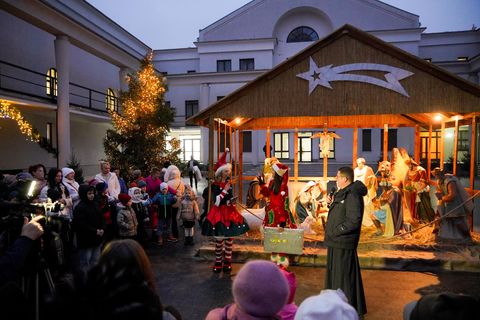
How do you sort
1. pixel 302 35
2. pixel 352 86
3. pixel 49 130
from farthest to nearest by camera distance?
pixel 302 35
pixel 49 130
pixel 352 86

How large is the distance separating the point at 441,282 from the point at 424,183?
3.43 meters

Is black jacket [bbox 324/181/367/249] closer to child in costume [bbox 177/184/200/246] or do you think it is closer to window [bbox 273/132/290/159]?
child in costume [bbox 177/184/200/246]

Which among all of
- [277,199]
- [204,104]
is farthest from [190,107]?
[277,199]

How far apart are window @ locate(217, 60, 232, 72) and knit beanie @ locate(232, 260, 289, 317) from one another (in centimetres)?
3462

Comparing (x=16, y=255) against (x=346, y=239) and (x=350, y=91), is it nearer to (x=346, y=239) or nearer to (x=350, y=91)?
(x=346, y=239)

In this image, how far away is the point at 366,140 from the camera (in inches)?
1244

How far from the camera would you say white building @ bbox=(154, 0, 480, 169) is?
105 feet

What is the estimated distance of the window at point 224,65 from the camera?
116ft

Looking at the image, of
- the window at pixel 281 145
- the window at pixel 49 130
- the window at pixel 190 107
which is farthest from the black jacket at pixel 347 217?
the window at pixel 190 107

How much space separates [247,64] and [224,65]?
7.91 ft

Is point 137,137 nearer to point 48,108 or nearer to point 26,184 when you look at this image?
point 48,108

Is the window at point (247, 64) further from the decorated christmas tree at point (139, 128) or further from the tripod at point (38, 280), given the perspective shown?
the tripod at point (38, 280)

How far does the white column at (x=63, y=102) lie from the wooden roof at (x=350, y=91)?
10.5 metres

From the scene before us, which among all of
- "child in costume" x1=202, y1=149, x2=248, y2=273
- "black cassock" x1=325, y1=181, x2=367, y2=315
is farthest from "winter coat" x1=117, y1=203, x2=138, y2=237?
"black cassock" x1=325, y1=181, x2=367, y2=315
